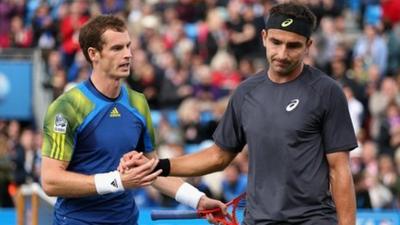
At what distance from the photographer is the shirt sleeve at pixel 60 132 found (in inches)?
301

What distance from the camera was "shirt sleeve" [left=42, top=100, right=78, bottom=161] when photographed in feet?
25.0

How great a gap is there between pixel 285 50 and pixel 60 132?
4.76 ft

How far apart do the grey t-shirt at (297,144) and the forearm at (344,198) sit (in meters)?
0.10

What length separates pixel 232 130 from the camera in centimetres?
757

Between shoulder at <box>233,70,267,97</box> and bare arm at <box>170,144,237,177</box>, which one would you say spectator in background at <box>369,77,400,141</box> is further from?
shoulder at <box>233,70,267,97</box>

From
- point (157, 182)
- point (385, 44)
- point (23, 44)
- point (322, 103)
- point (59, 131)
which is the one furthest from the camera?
point (23, 44)

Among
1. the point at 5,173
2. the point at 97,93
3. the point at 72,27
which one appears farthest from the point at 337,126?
the point at 72,27

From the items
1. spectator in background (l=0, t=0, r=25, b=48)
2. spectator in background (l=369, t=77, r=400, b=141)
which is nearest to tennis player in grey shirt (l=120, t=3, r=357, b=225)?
spectator in background (l=369, t=77, r=400, b=141)

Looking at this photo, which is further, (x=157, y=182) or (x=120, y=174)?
(x=157, y=182)

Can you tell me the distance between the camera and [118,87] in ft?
25.9

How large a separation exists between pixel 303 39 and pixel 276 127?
0.51 m

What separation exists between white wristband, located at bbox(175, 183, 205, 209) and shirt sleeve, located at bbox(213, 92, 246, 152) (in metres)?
0.51

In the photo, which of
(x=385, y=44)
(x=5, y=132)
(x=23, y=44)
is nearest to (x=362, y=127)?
(x=385, y=44)

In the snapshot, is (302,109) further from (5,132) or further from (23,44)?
(23,44)
